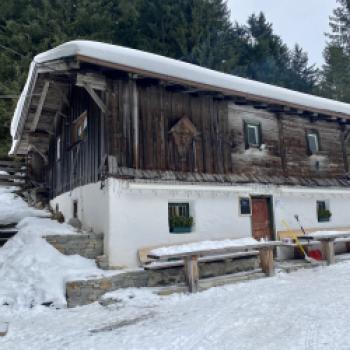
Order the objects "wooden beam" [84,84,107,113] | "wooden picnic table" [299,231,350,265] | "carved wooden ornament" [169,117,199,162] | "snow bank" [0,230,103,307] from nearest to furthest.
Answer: "snow bank" [0,230,103,307], "wooden beam" [84,84,107,113], "carved wooden ornament" [169,117,199,162], "wooden picnic table" [299,231,350,265]

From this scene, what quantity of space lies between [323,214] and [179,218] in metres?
6.82

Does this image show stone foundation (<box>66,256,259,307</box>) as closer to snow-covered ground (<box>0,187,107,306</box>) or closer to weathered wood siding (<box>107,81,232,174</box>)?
snow-covered ground (<box>0,187,107,306</box>)

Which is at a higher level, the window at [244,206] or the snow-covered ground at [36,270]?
the window at [244,206]

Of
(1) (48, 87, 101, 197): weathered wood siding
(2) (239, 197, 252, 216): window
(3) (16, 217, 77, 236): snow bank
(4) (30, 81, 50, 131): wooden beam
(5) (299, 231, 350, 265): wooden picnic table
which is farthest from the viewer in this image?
(2) (239, 197, 252, 216): window

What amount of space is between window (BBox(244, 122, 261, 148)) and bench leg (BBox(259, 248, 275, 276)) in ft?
14.0

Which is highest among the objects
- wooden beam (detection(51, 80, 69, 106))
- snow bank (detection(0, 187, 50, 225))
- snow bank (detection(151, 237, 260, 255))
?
wooden beam (detection(51, 80, 69, 106))

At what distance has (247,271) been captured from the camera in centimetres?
1063

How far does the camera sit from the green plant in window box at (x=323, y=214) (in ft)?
47.8

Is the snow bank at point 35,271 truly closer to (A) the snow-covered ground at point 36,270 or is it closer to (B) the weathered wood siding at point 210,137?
(A) the snow-covered ground at point 36,270

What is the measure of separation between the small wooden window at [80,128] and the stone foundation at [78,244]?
381 centimetres

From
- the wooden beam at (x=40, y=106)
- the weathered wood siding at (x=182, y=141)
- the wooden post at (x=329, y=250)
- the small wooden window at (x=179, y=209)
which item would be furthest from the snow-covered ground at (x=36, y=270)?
the wooden post at (x=329, y=250)

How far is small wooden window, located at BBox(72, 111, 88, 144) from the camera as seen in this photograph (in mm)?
12369

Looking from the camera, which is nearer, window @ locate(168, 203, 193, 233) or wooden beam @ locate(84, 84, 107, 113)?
wooden beam @ locate(84, 84, 107, 113)

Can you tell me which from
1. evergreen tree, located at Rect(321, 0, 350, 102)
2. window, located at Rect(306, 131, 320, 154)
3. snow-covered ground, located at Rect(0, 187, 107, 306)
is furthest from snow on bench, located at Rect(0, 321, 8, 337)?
evergreen tree, located at Rect(321, 0, 350, 102)
